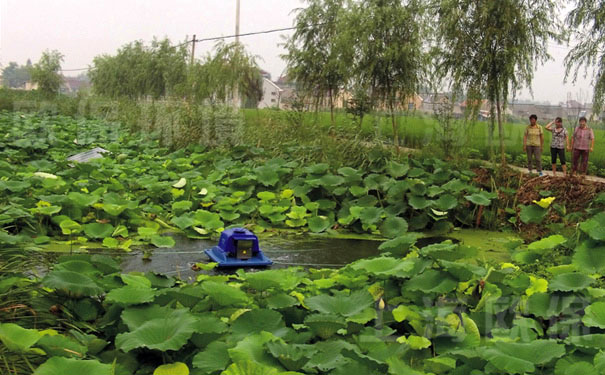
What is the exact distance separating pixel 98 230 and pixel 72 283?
2.59m

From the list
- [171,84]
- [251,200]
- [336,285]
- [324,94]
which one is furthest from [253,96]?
[336,285]

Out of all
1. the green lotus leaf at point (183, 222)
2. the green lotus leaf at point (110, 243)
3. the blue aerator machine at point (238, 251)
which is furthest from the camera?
the green lotus leaf at point (183, 222)

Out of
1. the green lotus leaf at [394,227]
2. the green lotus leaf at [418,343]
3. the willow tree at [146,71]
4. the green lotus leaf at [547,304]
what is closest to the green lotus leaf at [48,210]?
the green lotus leaf at [394,227]

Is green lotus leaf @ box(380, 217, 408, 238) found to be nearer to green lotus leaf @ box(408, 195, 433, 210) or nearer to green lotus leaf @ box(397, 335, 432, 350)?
green lotus leaf @ box(408, 195, 433, 210)

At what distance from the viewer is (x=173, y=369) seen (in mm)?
2256

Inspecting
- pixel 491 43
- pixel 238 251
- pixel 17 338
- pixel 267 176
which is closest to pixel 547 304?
pixel 17 338

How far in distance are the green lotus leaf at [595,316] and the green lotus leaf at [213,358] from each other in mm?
1464

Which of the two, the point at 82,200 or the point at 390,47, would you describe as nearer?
the point at 82,200

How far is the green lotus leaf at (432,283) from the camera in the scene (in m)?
2.89

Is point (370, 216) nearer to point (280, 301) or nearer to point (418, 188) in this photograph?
point (418, 188)

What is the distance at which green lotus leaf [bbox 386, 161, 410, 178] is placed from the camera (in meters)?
7.04

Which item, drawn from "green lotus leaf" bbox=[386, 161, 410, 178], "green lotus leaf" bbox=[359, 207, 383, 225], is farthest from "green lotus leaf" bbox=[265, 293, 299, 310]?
"green lotus leaf" bbox=[386, 161, 410, 178]

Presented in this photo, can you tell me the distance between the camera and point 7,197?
5684mm

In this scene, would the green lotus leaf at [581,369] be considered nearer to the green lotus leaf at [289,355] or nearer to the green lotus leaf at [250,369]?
Answer: the green lotus leaf at [289,355]
